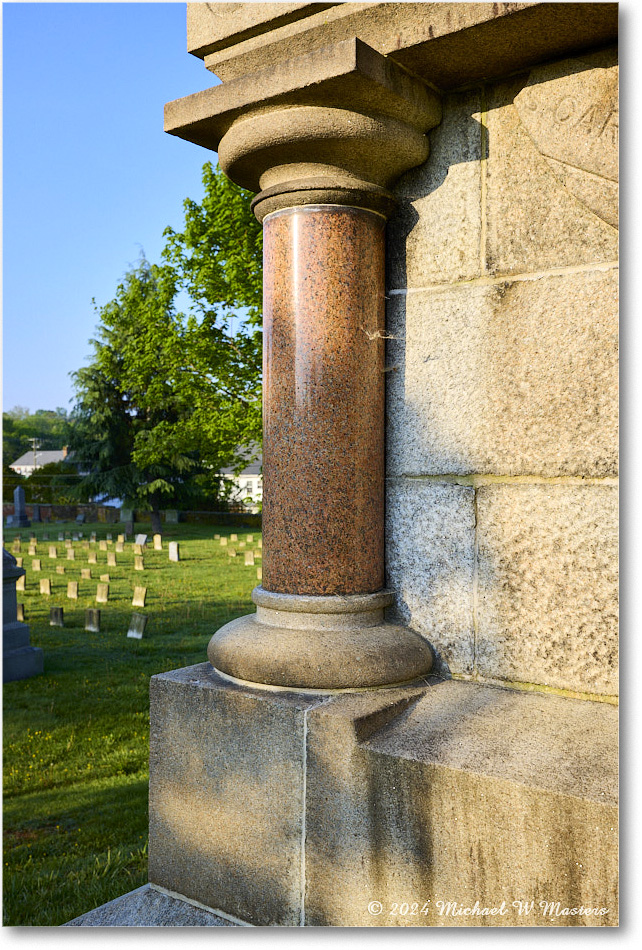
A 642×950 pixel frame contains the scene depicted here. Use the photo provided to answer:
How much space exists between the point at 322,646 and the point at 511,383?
106 cm

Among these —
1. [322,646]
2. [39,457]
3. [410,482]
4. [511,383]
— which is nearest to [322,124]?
[511,383]

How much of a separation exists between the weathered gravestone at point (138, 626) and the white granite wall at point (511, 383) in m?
8.11

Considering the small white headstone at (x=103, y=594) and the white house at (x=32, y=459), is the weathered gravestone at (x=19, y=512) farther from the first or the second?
the white house at (x=32, y=459)

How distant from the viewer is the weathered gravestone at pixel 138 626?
33.0 ft

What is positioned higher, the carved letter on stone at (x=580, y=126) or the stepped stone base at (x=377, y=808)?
the carved letter on stone at (x=580, y=126)

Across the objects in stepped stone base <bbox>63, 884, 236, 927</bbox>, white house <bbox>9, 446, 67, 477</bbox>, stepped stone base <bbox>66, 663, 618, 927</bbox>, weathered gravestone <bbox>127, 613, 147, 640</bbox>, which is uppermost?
white house <bbox>9, 446, 67, 477</bbox>

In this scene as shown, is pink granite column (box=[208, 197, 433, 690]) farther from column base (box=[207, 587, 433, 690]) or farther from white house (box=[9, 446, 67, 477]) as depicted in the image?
white house (box=[9, 446, 67, 477])

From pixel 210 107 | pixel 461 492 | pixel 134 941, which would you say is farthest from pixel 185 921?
pixel 210 107

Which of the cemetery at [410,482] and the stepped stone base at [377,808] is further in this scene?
the cemetery at [410,482]

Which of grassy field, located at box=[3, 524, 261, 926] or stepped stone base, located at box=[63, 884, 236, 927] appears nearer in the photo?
stepped stone base, located at box=[63, 884, 236, 927]

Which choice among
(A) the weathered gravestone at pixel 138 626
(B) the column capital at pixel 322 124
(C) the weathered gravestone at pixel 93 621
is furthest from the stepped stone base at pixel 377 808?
(C) the weathered gravestone at pixel 93 621

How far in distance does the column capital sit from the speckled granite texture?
10 centimetres

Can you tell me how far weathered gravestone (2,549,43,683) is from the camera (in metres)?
7.80

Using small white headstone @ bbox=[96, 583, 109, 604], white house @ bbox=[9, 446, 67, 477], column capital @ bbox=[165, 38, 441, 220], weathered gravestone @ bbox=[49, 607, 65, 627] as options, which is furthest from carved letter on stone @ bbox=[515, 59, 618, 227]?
white house @ bbox=[9, 446, 67, 477]
